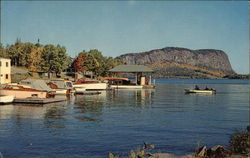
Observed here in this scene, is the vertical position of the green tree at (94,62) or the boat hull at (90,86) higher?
the green tree at (94,62)

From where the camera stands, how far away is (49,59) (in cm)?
11131

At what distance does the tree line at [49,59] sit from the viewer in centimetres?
11049

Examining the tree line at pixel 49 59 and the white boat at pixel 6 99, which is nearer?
the white boat at pixel 6 99

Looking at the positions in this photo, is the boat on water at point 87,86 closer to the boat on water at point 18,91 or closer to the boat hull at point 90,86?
the boat hull at point 90,86

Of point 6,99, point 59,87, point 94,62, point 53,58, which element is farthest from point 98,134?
point 94,62

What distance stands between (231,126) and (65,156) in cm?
1811

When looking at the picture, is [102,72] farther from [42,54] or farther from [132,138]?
[132,138]

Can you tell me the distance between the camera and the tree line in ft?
362

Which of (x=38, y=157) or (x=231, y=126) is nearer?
(x=38, y=157)

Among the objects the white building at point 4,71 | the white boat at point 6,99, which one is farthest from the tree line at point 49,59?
the white boat at point 6,99

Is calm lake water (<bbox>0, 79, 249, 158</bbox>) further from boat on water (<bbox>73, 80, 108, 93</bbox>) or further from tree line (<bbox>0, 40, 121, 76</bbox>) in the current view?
tree line (<bbox>0, 40, 121, 76</bbox>)

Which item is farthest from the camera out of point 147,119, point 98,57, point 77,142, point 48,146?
point 98,57

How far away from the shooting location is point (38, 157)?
16.8 metres

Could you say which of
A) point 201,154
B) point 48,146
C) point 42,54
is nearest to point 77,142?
point 48,146
